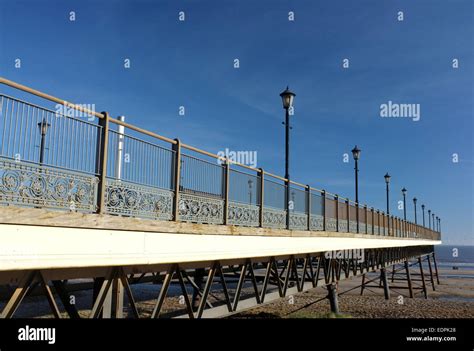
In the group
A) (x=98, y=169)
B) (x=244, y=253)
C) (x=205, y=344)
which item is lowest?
(x=205, y=344)

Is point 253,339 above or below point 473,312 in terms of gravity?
above

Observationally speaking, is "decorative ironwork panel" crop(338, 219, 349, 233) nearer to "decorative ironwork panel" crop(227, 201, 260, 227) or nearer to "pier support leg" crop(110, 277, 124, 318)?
"decorative ironwork panel" crop(227, 201, 260, 227)

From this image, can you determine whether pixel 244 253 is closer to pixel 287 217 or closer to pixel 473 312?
pixel 287 217

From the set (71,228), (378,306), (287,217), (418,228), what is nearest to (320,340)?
(71,228)

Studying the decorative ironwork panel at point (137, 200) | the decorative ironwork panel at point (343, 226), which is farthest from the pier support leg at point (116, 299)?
the decorative ironwork panel at point (343, 226)

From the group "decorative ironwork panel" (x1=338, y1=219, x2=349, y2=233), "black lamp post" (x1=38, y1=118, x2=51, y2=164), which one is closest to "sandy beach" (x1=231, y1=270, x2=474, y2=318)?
"decorative ironwork panel" (x1=338, y1=219, x2=349, y2=233)

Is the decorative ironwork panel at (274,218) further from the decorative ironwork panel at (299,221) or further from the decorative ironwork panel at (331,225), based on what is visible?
the decorative ironwork panel at (331,225)

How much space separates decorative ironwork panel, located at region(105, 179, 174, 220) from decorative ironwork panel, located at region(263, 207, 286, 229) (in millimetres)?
4480

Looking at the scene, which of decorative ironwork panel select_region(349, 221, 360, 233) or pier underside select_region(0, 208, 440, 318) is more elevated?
decorative ironwork panel select_region(349, 221, 360, 233)

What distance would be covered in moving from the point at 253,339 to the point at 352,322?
172 cm

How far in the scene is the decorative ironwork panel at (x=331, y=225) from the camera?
17.8 m

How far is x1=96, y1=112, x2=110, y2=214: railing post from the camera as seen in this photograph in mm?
6957

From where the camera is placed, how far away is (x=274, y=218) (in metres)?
13.2

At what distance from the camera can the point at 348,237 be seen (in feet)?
65.9
